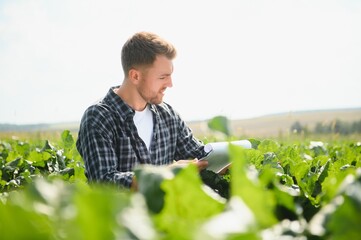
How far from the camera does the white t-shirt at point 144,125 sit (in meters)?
4.03

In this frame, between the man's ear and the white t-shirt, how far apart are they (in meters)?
0.25

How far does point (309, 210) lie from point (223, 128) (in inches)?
29.6

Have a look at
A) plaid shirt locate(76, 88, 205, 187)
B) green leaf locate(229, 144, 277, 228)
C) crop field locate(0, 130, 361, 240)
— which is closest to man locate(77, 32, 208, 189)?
plaid shirt locate(76, 88, 205, 187)

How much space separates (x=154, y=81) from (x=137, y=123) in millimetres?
348

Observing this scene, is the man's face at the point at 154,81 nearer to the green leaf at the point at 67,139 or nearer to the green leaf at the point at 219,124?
the green leaf at the point at 67,139

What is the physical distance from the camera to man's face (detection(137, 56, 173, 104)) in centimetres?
400

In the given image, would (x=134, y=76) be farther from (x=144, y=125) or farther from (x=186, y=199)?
(x=186, y=199)

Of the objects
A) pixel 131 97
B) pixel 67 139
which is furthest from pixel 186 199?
pixel 67 139

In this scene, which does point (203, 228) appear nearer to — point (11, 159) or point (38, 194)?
point (38, 194)

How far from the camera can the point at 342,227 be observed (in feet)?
2.81

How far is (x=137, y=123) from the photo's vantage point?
13.2ft

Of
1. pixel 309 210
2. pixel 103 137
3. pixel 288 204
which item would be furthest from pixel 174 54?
pixel 288 204

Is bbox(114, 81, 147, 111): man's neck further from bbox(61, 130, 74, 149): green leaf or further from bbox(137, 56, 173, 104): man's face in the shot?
bbox(61, 130, 74, 149): green leaf

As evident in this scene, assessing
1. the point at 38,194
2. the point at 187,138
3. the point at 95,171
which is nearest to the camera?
the point at 38,194
